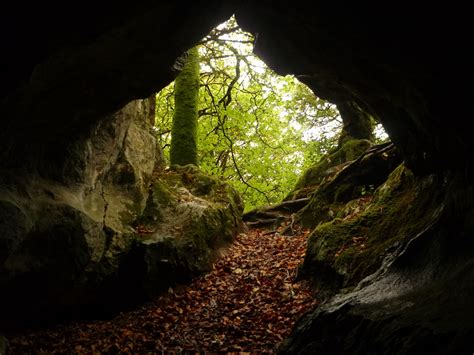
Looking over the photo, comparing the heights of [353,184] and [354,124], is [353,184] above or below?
below

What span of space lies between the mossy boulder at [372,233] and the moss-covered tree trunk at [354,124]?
7132 millimetres

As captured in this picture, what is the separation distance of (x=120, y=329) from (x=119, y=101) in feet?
12.1

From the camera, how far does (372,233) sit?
22.1 ft

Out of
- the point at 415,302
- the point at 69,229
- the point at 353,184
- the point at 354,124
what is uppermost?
the point at 354,124

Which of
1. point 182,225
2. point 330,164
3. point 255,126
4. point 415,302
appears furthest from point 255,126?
point 415,302

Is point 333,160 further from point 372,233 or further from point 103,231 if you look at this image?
point 103,231

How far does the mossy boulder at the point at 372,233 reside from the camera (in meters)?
5.84

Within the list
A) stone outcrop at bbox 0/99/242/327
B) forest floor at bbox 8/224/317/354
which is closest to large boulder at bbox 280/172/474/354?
forest floor at bbox 8/224/317/354

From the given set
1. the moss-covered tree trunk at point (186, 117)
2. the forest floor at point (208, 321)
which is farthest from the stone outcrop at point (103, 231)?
the moss-covered tree trunk at point (186, 117)

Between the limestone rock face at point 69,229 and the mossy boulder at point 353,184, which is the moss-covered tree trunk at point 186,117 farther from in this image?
the mossy boulder at point 353,184

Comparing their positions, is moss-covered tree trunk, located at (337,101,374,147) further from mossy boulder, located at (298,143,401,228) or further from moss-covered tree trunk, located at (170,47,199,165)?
moss-covered tree trunk, located at (170,47,199,165)

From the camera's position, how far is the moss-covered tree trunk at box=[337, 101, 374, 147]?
48.2 feet

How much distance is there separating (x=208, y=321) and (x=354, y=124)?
11.2 metres

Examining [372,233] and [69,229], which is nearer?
[69,229]
